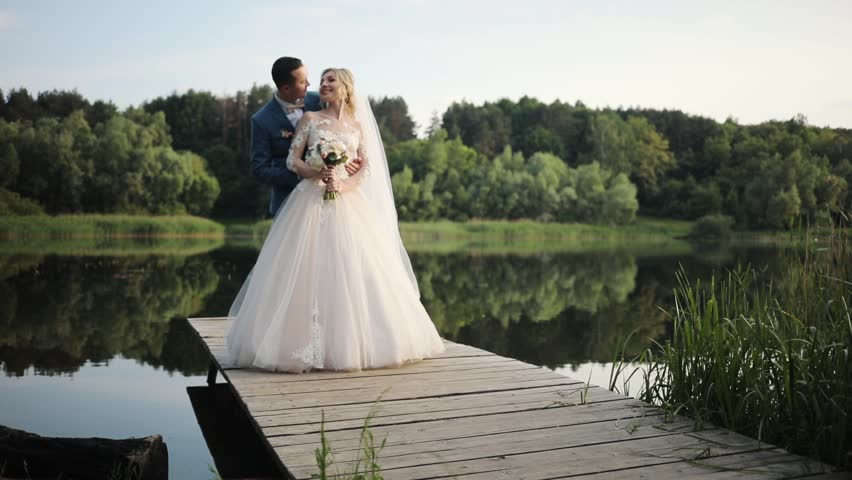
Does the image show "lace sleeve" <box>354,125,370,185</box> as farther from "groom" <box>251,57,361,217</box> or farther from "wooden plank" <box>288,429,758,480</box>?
"wooden plank" <box>288,429,758,480</box>

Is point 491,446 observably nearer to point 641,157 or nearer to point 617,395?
point 617,395

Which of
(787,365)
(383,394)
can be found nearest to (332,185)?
(383,394)

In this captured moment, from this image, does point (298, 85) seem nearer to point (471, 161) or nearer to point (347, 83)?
point (347, 83)

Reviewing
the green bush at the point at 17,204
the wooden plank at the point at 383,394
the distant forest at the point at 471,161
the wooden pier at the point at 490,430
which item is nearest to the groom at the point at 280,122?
the wooden pier at the point at 490,430

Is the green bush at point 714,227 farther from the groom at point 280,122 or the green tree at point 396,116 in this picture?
the groom at point 280,122

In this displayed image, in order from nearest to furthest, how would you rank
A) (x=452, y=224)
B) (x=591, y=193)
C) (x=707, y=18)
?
(x=707, y=18)
(x=452, y=224)
(x=591, y=193)

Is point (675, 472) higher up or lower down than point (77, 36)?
lower down

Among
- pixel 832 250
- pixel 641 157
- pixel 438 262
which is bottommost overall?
pixel 438 262

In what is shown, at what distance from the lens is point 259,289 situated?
5371mm

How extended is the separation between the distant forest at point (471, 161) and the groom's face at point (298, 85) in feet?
126

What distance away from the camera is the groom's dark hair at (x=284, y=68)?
19.2 feet

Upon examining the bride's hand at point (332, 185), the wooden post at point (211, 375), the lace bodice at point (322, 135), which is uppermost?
the lace bodice at point (322, 135)

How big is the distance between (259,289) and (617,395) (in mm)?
2582

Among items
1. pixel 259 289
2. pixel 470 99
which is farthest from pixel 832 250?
pixel 470 99
